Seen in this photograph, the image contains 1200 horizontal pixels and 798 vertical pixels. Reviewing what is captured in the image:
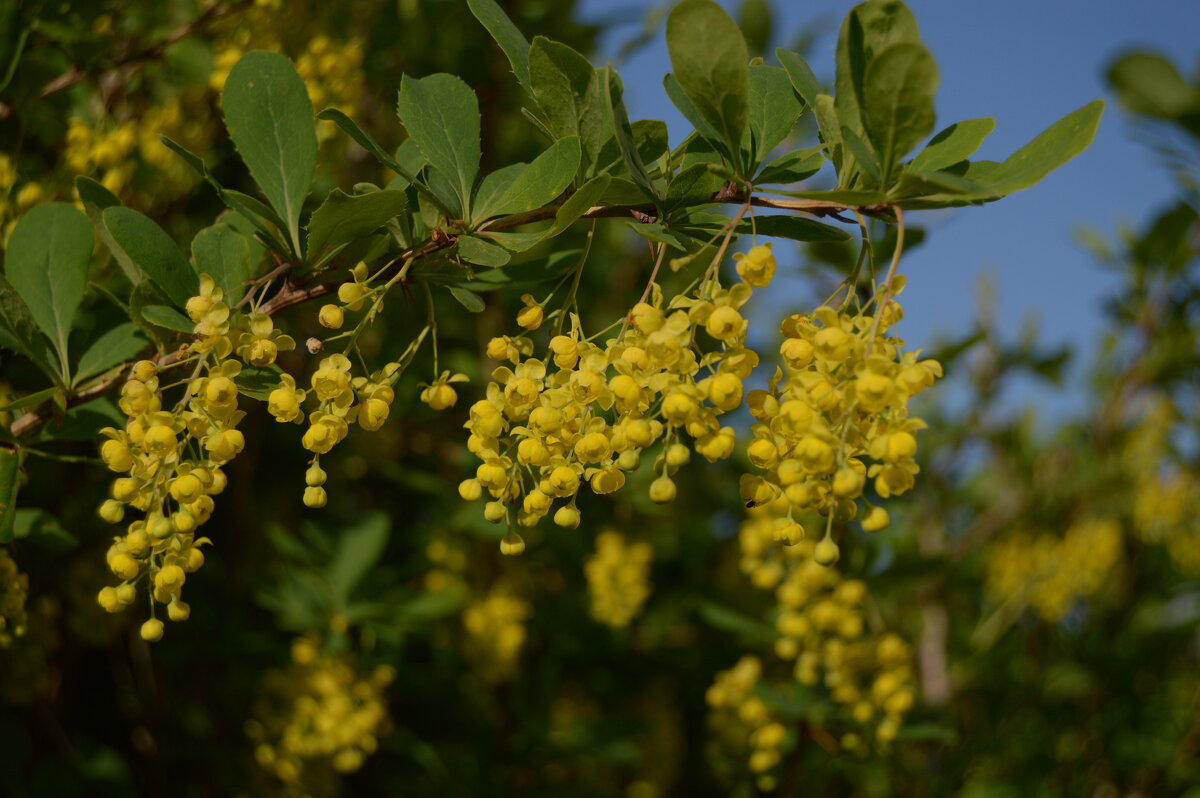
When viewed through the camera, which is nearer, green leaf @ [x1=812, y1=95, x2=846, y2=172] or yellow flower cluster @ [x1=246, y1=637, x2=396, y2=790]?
green leaf @ [x1=812, y1=95, x2=846, y2=172]

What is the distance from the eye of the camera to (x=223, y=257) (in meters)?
1.09

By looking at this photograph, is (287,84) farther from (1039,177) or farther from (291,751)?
(291,751)

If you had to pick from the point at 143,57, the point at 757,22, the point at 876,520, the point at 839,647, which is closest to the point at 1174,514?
the point at 839,647

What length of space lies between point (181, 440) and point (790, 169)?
763 mm

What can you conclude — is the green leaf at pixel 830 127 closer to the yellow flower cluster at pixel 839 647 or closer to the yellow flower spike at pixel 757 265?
the yellow flower spike at pixel 757 265

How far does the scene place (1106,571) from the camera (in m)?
3.19

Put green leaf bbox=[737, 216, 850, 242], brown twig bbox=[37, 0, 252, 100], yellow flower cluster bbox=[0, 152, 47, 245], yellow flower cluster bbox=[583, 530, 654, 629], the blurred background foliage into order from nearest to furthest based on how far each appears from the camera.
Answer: green leaf bbox=[737, 216, 850, 242], yellow flower cluster bbox=[0, 152, 47, 245], brown twig bbox=[37, 0, 252, 100], the blurred background foliage, yellow flower cluster bbox=[583, 530, 654, 629]

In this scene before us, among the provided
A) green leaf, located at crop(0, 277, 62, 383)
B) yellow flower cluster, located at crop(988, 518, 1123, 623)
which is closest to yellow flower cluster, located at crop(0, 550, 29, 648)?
green leaf, located at crop(0, 277, 62, 383)

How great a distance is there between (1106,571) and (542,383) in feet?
9.77

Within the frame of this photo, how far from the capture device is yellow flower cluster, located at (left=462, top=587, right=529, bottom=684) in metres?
2.61

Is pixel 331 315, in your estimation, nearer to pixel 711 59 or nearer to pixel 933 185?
pixel 711 59

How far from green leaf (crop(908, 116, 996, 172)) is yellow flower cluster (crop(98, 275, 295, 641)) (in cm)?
73

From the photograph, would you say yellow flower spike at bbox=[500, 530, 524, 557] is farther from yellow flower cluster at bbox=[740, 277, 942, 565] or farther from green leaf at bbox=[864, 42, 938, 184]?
green leaf at bbox=[864, 42, 938, 184]

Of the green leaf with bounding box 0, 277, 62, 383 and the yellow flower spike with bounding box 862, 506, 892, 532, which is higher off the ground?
the yellow flower spike with bounding box 862, 506, 892, 532
